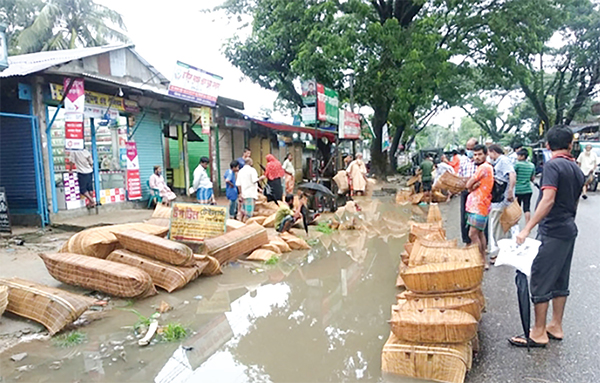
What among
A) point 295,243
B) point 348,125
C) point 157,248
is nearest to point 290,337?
point 157,248

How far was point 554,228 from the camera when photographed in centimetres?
338

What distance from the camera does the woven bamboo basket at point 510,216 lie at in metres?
5.84

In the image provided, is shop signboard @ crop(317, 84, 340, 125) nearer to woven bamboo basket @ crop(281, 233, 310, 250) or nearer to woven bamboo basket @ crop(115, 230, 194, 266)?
woven bamboo basket @ crop(281, 233, 310, 250)

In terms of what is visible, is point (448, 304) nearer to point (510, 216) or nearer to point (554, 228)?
point (554, 228)

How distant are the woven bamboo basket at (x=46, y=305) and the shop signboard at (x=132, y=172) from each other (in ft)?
22.6

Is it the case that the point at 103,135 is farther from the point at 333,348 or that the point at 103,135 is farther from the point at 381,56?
the point at 381,56

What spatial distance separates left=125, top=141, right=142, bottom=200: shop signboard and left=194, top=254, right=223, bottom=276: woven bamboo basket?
6.02 meters

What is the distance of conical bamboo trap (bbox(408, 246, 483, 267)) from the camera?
3.74 m

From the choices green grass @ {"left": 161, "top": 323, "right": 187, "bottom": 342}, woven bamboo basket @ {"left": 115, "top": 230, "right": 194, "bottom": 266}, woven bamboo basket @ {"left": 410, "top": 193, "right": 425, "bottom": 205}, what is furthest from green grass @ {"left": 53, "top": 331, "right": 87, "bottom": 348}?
woven bamboo basket @ {"left": 410, "top": 193, "right": 425, "bottom": 205}

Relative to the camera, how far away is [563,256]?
339cm

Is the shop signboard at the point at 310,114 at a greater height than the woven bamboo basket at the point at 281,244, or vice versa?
the shop signboard at the point at 310,114

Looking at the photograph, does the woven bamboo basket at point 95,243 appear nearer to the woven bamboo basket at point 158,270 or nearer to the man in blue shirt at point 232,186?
the woven bamboo basket at point 158,270

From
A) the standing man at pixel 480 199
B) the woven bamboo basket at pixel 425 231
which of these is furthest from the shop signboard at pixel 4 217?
the standing man at pixel 480 199

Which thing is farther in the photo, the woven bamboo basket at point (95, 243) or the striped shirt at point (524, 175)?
the striped shirt at point (524, 175)
